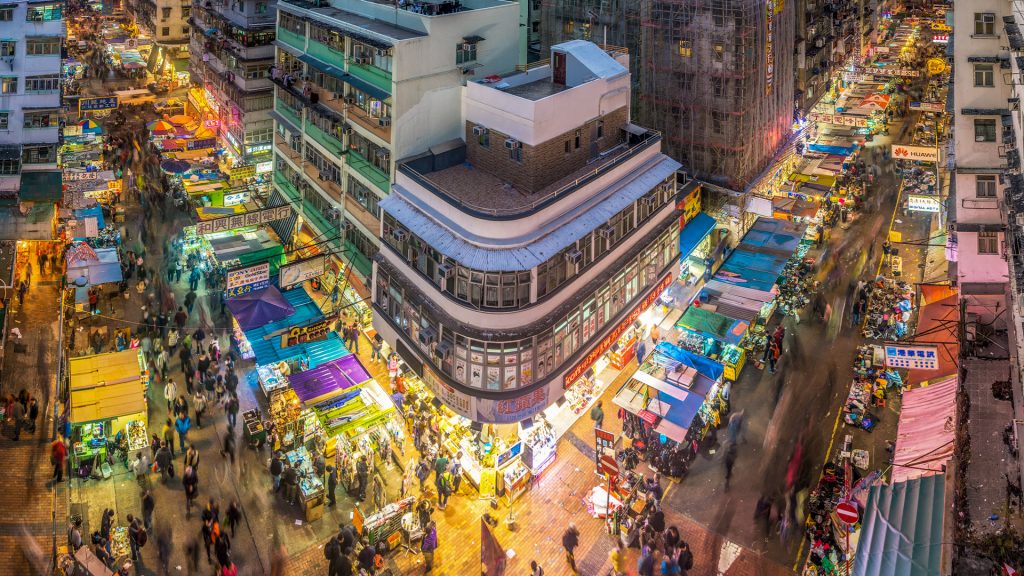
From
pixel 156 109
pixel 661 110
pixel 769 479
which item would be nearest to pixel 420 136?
pixel 661 110

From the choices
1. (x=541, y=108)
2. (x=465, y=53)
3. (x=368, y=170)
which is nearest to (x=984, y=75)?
(x=541, y=108)

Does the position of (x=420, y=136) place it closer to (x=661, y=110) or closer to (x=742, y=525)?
(x=661, y=110)

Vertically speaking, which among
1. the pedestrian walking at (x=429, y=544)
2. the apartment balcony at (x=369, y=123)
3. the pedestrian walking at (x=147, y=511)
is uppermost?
the apartment balcony at (x=369, y=123)

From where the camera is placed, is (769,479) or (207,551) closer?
(207,551)

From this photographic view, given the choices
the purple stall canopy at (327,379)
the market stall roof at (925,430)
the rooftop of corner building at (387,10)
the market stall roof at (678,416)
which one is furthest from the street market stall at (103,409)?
the market stall roof at (925,430)

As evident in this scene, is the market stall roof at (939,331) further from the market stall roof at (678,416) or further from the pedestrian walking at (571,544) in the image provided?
the pedestrian walking at (571,544)

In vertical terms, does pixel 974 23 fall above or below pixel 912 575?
above
